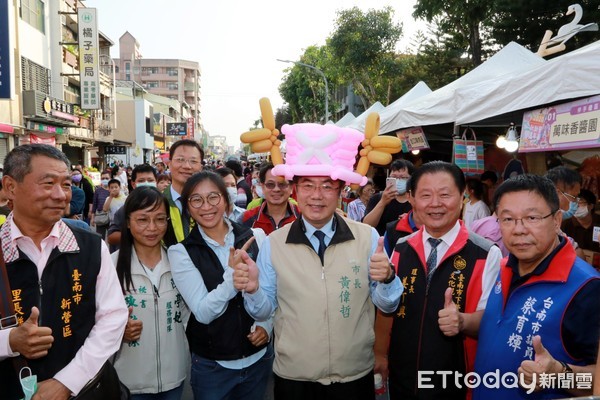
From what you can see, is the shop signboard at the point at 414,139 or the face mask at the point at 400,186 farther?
the shop signboard at the point at 414,139

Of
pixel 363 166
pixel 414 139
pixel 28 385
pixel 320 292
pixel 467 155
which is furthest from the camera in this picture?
pixel 414 139

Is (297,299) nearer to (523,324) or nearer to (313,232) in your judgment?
(313,232)

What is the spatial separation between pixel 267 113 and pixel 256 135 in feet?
0.48

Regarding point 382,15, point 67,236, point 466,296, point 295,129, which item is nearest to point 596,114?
point 466,296

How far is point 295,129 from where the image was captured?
249cm

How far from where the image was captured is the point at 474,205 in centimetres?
525

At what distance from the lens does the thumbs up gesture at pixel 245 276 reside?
7.10ft

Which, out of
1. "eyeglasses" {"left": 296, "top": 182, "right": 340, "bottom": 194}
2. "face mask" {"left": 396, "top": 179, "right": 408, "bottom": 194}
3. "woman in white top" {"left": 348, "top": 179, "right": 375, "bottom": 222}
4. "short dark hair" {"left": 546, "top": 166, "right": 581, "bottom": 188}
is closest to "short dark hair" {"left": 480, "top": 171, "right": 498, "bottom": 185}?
"woman in white top" {"left": 348, "top": 179, "right": 375, "bottom": 222}

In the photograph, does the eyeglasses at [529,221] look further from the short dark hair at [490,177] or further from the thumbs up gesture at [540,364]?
the short dark hair at [490,177]

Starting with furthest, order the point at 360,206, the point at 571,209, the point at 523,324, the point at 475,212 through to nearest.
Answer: the point at 360,206 < the point at 475,212 < the point at 571,209 < the point at 523,324

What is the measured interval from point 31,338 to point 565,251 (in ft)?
7.40

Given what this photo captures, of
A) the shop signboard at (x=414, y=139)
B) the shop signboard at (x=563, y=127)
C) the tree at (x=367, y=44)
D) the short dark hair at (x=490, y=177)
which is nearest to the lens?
the shop signboard at (x=563, y=127)

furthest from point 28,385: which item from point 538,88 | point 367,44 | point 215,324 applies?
point 367,44

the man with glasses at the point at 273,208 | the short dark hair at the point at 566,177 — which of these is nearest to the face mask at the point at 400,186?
the man with glasses at the point at 273,208
